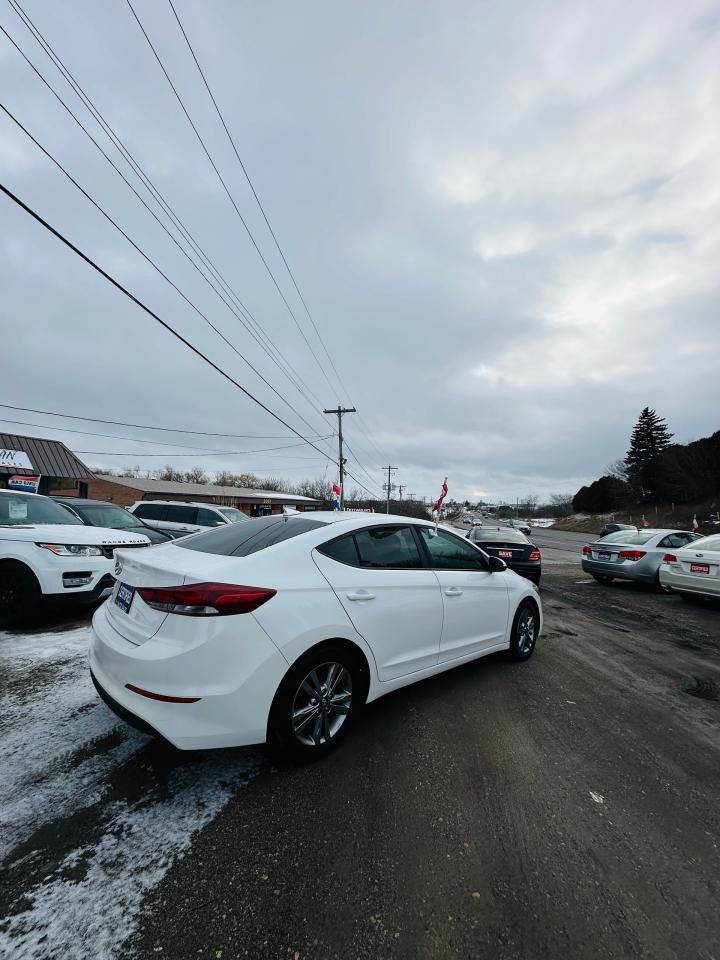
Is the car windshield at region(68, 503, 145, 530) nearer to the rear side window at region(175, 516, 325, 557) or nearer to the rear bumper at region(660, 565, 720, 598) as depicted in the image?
the rear side window at region(175, 516, 325, 557)

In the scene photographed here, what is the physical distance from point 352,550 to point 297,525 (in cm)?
48

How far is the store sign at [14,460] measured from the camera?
22672 mm

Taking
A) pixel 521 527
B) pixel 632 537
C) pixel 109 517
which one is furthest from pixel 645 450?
pixel 109 517

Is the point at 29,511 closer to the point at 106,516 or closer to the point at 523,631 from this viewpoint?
the point at 106,516

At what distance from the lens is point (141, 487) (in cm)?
4156

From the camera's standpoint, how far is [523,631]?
4.53 meters

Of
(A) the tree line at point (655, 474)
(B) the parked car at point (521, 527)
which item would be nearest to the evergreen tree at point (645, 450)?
(A) the tree line at point (655, 474)

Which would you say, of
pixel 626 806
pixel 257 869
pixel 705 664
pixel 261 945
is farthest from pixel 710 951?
pixel 705 664

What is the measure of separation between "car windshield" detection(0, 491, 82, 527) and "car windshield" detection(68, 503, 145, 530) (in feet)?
4.68

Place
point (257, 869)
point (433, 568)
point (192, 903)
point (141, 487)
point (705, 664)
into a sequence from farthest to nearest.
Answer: point (141, 487), point (705, 664), point (433, 568), point (257, 869), point (192, 903)

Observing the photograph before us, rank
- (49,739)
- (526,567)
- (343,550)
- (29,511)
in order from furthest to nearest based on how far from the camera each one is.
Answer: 1. (526,567)
2. (29,511)
3. (343,550)
4. (49,739)

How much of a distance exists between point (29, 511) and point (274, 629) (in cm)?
517

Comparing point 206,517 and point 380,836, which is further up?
point 206,517

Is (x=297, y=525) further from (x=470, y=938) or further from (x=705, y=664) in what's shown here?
(x=705, y=664)
